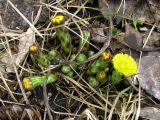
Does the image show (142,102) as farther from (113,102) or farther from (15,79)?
(15,79)

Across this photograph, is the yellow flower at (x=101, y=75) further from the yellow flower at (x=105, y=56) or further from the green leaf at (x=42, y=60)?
the green leaf at (x=42, y=60)

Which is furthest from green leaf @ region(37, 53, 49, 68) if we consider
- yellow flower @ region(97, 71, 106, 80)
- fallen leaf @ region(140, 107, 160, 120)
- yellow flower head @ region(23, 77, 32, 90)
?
fallen leaf @ region(140, 107, 160, 120)

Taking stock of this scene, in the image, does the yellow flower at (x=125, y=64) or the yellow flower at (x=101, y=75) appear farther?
the yellow flower at (x=101, y=75)

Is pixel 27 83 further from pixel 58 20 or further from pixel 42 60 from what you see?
pixel 58 20

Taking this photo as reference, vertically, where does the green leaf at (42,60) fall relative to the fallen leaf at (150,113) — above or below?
above

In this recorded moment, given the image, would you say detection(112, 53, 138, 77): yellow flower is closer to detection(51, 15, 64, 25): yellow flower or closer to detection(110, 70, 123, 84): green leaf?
detection(110, 70, 123, 84): green leaf

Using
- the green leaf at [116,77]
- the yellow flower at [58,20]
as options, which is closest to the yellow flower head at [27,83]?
the yellow flower at [58,20]

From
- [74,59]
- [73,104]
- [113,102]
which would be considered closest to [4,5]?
[74,59]

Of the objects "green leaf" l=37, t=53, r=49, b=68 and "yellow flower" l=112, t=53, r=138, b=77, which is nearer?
"yellow flower" l=112, t=53, r=138, b=77

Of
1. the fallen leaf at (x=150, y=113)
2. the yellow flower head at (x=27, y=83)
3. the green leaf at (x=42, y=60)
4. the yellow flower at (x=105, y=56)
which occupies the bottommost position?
the fallen leaf at (x=150, y=113)

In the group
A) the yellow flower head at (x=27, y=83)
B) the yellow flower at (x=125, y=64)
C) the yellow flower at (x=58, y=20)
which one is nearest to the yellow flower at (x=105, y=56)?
the yellow flower at (x=125, y=64)
